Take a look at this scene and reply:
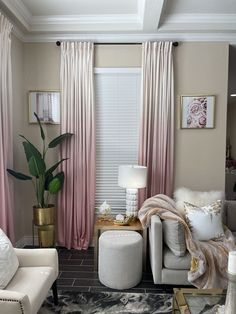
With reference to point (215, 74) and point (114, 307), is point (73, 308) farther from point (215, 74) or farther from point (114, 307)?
point (215, 74)

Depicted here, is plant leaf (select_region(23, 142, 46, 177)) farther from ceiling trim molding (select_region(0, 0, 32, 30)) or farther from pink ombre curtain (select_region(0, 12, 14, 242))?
ceiling trim molding (select_region(0, 0, 32, 30))

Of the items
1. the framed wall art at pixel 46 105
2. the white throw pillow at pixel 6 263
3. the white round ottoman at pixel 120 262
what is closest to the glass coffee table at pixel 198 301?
the white round ottoman at pixel 120 262

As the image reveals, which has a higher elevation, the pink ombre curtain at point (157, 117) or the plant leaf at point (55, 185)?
the pink ombre curtain at point (157, 117)

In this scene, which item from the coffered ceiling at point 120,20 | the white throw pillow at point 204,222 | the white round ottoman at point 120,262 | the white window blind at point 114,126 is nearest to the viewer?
the white round ottoman at point 120,262

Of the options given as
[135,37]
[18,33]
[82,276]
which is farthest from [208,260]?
[18,33]

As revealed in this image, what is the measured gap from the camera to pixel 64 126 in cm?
380

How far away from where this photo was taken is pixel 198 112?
379cm

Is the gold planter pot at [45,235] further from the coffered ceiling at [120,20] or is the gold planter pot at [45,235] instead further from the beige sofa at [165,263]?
the coffered ceiling at [120,20]

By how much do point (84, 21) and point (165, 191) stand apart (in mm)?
2379

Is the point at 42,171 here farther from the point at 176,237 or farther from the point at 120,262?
the point at 176,237

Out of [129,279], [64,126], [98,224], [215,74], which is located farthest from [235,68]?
[129,279]

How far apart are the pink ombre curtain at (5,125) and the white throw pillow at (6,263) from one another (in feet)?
2.62

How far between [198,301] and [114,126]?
2.47m

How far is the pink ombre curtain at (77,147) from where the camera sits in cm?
376
